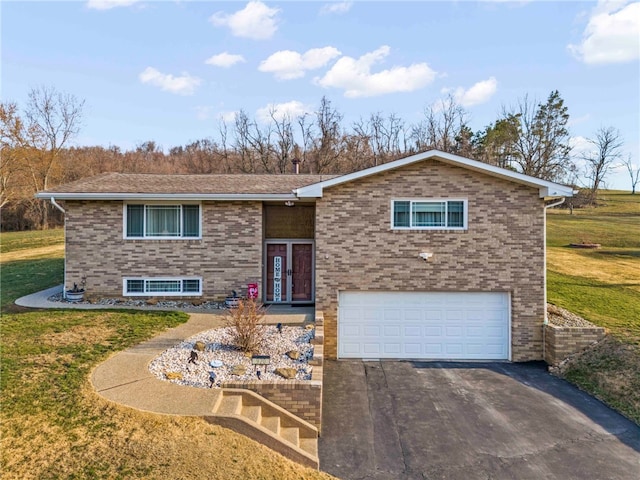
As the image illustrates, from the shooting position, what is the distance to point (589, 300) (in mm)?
14352

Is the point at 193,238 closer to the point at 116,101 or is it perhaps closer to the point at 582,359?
the point at 582,359

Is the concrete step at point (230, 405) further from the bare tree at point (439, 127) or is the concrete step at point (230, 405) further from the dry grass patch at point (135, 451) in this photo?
the bare tree at point (439, 127)

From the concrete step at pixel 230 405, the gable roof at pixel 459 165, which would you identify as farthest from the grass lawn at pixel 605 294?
the concrete step at pixel 230 405

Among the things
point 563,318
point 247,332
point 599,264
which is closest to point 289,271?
point 247,332

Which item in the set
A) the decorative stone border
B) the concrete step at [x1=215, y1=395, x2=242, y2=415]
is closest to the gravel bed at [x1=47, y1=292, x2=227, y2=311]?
the decorative stone border

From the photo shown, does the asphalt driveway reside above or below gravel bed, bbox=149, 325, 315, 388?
below

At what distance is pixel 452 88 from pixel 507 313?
31556 mm

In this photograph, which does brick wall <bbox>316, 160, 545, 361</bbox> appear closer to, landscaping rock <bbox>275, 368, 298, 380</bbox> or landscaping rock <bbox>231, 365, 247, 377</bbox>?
landscaping rock <bbox>275, 368, 298, 380</bbox>

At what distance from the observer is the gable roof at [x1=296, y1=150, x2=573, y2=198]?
1065cm

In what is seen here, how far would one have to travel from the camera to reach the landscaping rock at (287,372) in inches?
287

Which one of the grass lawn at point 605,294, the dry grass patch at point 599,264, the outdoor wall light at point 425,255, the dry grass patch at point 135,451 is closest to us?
the dry grass patch at point 135,451

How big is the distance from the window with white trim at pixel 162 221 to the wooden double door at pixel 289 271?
2.51 m

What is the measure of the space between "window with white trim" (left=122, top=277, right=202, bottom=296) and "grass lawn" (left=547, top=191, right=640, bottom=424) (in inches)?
416

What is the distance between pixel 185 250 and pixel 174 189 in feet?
6.41
